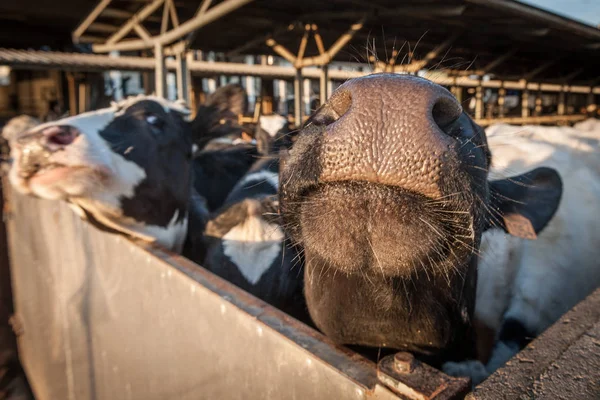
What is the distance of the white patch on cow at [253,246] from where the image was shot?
8.75 ft

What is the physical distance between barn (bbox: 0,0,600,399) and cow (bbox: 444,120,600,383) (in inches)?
37.0

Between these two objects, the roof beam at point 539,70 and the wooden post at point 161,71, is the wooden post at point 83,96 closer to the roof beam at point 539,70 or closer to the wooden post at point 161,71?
the wooden post at point 161,71

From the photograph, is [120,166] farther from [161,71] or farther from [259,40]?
[259,40]

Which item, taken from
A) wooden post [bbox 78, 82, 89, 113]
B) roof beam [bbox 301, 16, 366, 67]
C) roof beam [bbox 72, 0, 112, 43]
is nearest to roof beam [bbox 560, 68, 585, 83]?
roof beam [bbox 301, 16, 366, 67]

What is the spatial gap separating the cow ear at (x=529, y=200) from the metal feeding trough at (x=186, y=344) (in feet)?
1.41

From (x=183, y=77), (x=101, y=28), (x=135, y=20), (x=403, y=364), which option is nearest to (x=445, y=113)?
(x=403, y=364)

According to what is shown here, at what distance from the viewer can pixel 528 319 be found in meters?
2.40

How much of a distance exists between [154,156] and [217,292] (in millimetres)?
1837

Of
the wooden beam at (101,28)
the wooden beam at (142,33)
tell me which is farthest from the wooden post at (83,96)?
the wooden beam at (142,33)

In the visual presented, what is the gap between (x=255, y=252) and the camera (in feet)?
8.96

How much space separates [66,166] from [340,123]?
1.98 m

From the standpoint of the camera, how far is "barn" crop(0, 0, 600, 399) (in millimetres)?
1067

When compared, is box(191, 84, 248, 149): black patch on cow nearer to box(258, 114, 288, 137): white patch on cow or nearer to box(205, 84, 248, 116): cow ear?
box(205, 84, 248, 116): cow ear

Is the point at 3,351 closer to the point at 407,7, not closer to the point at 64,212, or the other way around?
the point at 64,212
